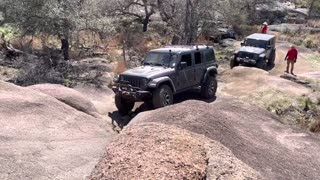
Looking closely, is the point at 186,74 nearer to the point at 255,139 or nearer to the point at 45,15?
the point at 255,139

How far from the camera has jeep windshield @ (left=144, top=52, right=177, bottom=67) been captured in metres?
12.2

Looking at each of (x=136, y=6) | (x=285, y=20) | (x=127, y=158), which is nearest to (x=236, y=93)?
(x=127, y=158)

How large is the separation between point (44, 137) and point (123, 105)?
13.7 feet

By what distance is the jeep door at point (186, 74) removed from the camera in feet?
40.2

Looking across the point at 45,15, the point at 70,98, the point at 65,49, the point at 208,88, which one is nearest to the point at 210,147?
the point at 70,98

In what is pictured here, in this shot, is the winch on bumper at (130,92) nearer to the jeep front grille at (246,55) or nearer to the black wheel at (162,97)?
the black wheel at (162,97)

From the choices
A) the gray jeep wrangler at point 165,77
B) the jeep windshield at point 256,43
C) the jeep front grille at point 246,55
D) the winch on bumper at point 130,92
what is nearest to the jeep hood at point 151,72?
the gray jeep wrangler at point 165,77

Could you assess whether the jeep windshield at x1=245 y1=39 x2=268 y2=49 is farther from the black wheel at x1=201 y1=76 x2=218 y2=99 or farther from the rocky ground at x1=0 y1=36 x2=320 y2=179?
the black wheel at x1=201 y1=76 x2=218 y2=99

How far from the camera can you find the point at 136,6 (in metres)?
28.4

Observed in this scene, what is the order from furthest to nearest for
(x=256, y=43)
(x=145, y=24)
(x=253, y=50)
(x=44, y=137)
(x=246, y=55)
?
(x=145, y=24), (x=256, y=43), (x=253, y=50), (x=246, y=55), (x=44, y=137)

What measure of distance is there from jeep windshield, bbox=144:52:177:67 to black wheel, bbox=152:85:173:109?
0.87 m

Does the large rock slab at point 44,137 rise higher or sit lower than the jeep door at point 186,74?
lower

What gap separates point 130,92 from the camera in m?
11.4

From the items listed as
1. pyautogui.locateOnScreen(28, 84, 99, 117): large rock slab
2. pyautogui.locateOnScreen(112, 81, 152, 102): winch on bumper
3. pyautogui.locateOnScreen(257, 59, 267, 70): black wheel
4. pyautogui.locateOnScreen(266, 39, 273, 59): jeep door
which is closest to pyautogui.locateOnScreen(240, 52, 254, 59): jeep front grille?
pyautogui.locateOnScreen(257, 59, 267, 70): black wheel
